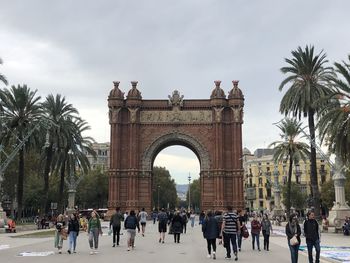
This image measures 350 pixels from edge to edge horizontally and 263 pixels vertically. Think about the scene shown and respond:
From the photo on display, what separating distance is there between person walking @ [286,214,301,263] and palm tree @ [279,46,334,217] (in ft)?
82.9

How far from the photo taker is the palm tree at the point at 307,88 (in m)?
38.9

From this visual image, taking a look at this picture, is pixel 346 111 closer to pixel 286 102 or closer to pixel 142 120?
pixel 286 102

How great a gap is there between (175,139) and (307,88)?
29.6 metres

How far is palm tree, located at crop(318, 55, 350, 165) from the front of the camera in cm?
2989

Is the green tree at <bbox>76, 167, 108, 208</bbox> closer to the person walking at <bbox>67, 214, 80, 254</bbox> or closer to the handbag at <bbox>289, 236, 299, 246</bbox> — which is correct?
→ the person walking at <bbox>67, 214, 80, 254</bbox>

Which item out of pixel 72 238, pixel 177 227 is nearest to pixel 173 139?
pixel 177 227

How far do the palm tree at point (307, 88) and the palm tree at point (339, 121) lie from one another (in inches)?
238

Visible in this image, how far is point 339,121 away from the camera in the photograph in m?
29.7

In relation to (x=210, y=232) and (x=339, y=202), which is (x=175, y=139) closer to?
(x=339, y=202)

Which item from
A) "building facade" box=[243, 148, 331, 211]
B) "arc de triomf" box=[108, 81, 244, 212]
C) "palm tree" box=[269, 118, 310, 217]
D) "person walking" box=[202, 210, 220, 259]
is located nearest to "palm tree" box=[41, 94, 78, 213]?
"arc de triomf" box=[108, 81, 244, 212]

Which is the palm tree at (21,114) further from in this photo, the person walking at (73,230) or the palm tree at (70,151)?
the person walking at (73,230)

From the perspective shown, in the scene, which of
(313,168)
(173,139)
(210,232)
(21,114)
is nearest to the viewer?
(210,232)

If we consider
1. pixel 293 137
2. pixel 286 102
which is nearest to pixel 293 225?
pixel 286 102

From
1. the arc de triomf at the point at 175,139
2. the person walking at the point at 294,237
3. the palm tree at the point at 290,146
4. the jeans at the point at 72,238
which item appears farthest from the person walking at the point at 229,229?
the arc de triomf at the point at 175,139
